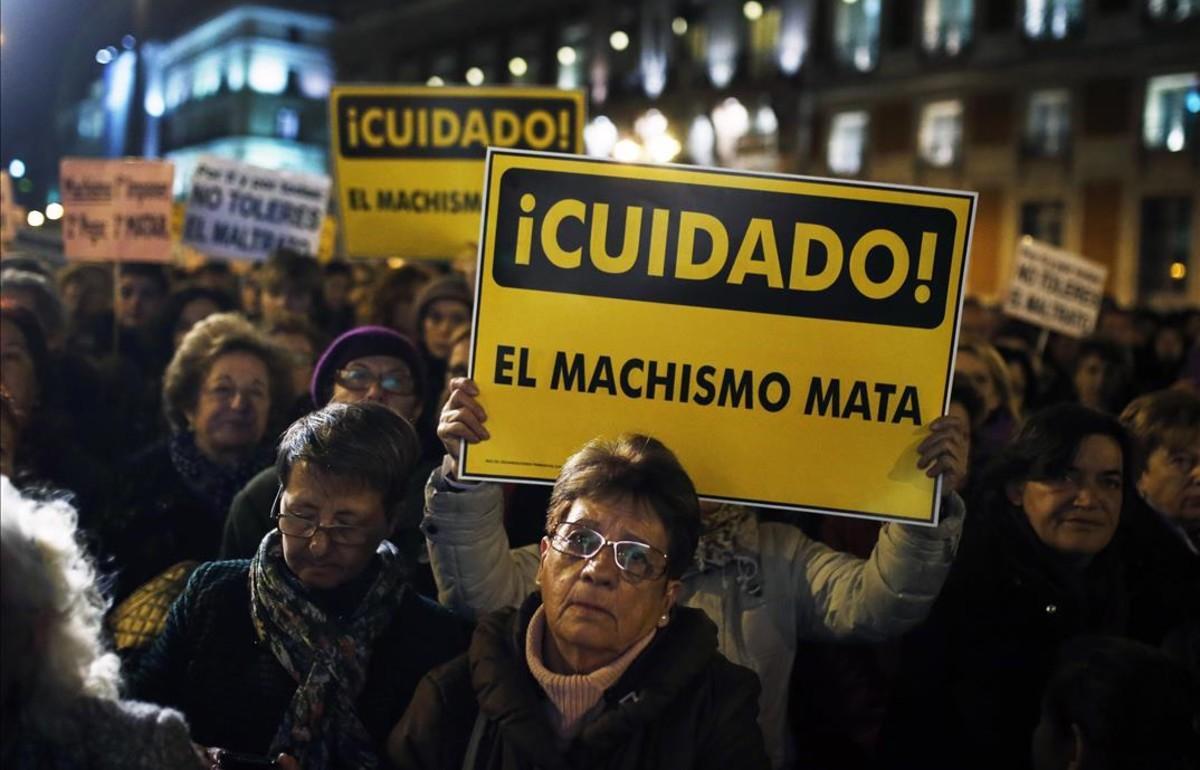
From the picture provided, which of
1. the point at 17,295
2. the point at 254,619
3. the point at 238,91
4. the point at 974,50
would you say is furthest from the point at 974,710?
the point at 238,91

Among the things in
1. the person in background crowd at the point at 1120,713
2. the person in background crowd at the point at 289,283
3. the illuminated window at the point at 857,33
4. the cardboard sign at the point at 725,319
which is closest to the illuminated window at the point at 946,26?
the illuminated window at the point at 857,33

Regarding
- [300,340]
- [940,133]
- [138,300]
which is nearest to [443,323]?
[300,340]

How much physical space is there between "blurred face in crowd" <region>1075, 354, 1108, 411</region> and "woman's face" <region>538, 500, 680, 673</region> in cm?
611

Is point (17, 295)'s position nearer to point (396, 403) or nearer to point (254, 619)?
point (396, 403)

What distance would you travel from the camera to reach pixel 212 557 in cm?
438

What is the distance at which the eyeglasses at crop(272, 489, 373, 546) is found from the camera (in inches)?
120

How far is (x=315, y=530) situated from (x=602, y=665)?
765 millimetres

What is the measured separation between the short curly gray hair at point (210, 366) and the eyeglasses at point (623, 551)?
242 centimetres

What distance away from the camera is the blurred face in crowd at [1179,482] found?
4.36m

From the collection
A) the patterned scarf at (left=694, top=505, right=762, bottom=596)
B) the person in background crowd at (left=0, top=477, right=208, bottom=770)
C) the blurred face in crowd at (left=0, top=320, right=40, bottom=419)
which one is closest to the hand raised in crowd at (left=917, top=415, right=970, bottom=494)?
the patterned scarf at (left=694, top=505, right=762, bottom=596)

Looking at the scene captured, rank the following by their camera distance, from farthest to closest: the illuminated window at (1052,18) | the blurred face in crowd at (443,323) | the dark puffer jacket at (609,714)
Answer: the illuminated window at (1052,18) → the blurred face in crowd at (443,323) → the dark puffer jacket at (609,714)

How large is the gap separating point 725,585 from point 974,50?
30.6m

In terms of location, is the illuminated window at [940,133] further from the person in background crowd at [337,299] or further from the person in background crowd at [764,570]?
the person in background crowd at [764,570]

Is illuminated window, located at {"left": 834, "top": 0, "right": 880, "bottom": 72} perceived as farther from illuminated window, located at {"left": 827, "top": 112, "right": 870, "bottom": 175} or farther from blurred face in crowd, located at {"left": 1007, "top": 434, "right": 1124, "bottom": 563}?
blurred face in crowd, located at {"left": 1007, "top": 434, "right": 1124, "bottom": 563}
